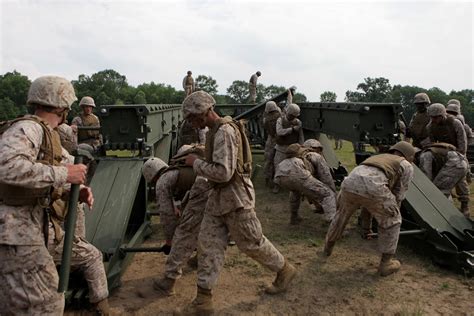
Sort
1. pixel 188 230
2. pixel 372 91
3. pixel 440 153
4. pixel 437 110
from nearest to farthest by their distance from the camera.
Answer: pixel 188 230 < pixel 440 153 < pixel 437 110 < pixel 372 91

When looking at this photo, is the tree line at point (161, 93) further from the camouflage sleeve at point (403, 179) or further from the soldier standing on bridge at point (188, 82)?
the camouflage sleeve at point (403, 179)

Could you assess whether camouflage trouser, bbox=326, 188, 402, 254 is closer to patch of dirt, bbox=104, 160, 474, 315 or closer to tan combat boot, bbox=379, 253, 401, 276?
tan combat boot, bbox=379, 253, 401, 276

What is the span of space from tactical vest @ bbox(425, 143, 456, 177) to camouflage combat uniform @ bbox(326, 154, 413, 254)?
243 cm

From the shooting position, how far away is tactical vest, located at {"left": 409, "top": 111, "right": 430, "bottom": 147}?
793 cm

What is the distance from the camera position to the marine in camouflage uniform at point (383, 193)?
4469 millimetres

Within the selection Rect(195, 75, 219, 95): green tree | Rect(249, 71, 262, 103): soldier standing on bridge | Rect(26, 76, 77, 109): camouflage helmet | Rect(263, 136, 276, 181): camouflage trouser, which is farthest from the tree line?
Rect(26, 76, 77, 109): camouflage helmet

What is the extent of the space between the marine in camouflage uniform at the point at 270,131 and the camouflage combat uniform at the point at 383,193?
15.4 feet

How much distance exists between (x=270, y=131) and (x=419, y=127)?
3.01m

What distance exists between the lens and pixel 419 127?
802 centimetres

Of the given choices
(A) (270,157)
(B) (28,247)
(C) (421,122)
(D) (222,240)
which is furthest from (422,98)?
(B) (28,247)

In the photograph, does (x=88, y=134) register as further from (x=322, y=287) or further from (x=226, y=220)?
→ (x=322, y=287)

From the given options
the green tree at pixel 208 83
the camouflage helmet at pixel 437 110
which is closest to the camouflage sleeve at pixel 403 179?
the camouflage helmet at pixel 437 110

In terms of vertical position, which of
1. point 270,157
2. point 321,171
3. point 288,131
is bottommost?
point 270,157

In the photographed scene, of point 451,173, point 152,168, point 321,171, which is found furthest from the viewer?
point 451,173
